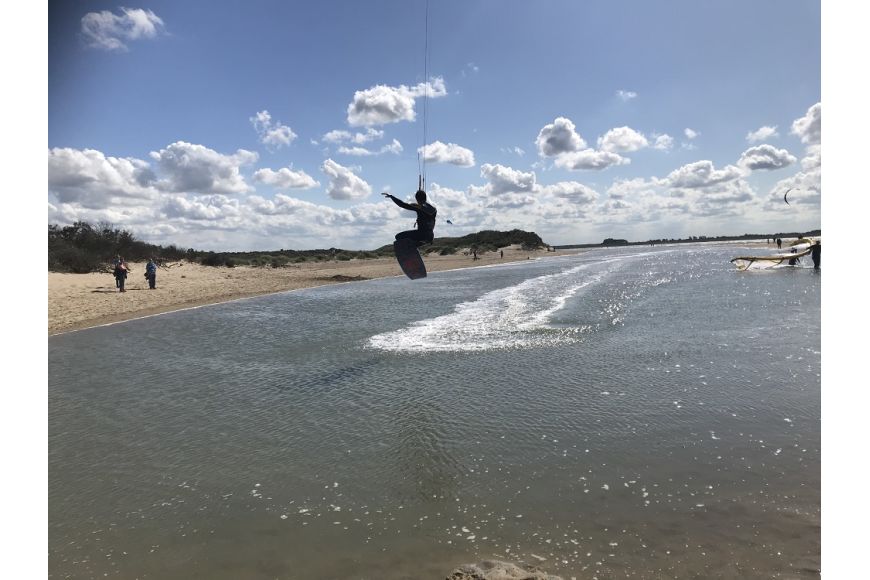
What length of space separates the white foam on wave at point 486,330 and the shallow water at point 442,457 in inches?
8.4

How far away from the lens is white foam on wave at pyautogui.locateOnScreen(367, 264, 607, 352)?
43.2 feet

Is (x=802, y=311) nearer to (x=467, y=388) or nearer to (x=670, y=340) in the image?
(x=670, y=340)

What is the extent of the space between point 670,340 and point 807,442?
6.90 meters

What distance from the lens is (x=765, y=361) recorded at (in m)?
10.1

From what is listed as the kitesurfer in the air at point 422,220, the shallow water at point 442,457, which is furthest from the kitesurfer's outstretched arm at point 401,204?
the shallow water at point 442,457

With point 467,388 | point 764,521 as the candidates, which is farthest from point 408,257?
point 764,521

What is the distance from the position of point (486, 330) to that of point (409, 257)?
442 cm

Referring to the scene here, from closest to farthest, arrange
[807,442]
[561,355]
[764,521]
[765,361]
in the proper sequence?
[764,521] < [807,442] < [765,361] < [561,355]

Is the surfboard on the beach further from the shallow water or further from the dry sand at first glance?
the dry sand

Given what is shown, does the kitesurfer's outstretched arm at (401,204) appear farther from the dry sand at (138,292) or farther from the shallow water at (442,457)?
the dry sand at (138,292)

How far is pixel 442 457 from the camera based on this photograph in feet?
19.9

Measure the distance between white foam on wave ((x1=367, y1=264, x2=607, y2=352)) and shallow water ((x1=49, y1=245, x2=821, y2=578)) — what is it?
21 centimetres

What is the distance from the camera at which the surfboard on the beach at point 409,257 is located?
479 inches

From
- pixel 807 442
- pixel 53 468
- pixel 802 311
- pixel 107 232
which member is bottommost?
pixel 53 468
